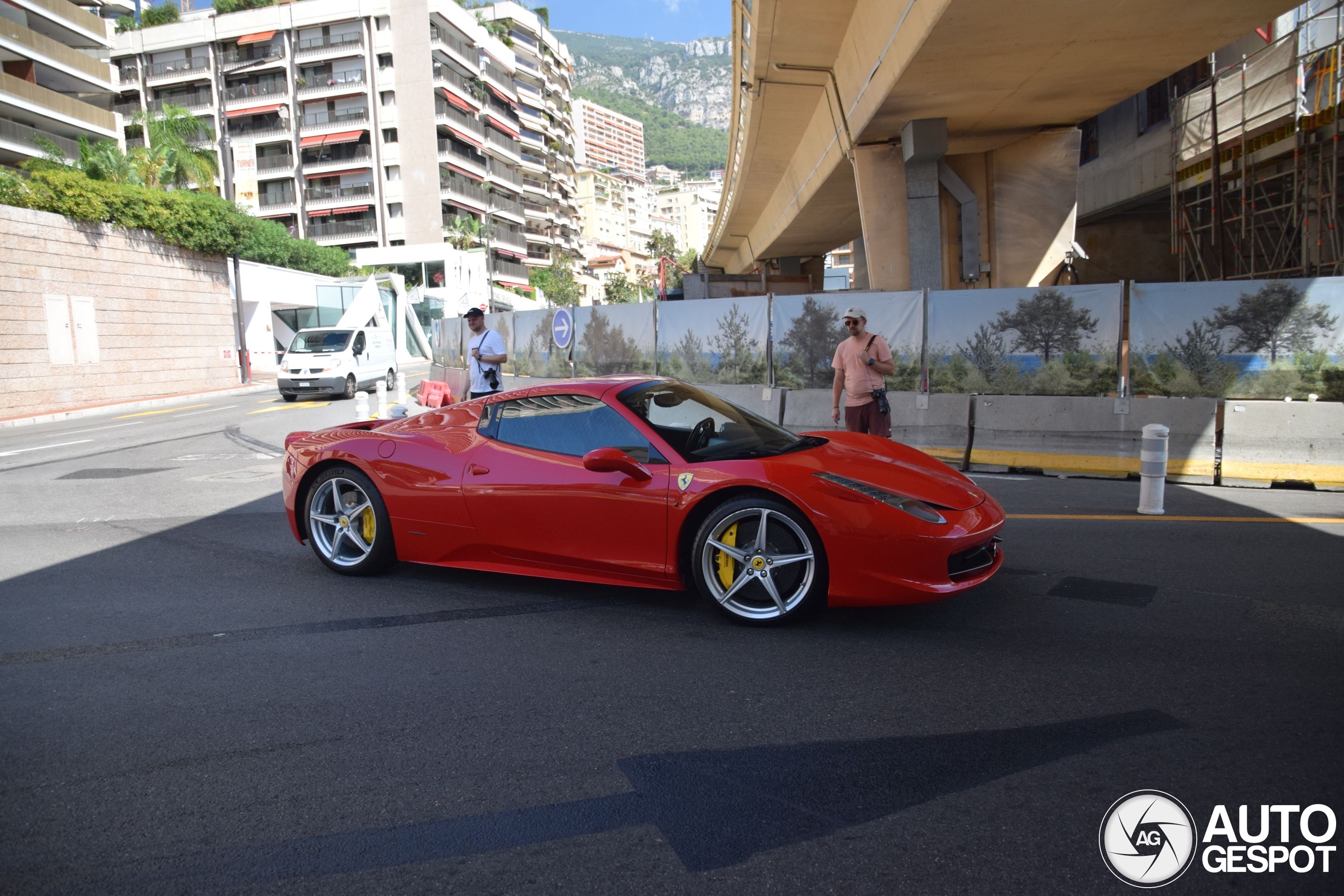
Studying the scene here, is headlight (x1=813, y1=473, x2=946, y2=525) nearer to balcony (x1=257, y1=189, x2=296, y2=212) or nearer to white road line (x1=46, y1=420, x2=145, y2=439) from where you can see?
white road line (x1=46, y1=420, x2=145, y2=439)

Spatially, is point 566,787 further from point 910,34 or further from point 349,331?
point 349,331

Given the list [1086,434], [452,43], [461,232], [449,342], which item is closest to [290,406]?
[449,342]

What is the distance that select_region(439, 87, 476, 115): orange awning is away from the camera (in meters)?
70.4

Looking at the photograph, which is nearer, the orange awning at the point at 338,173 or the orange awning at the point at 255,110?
the orange awning at the point at 255,110

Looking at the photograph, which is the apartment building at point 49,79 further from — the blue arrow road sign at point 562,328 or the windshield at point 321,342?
the blue arrow road sign at point 562,328

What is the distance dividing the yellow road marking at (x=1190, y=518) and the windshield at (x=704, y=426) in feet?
9.16

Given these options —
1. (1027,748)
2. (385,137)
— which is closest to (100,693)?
(1027,748)

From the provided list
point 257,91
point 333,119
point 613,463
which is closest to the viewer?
point 613,463

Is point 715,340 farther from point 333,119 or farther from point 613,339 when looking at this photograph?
point 333,119

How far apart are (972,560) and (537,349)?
589 inches

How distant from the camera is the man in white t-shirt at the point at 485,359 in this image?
29.8 feet

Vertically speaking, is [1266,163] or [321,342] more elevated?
[1266,163]

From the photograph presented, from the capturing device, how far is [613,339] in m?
16.1
